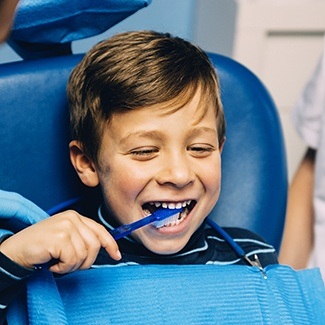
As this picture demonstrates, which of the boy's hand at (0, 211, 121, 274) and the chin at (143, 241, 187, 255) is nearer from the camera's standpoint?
the boy's hand at (0, 211, 121, 274)

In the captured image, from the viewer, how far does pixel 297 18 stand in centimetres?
182

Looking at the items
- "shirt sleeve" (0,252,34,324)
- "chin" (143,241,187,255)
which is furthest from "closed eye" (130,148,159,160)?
"shirt sleeve" (0,252,34,324)

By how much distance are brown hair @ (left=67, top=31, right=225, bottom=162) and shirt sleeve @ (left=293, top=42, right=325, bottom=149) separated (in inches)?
11.4

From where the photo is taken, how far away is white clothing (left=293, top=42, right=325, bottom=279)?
144 cm

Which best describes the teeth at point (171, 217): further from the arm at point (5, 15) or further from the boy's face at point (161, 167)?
the arm at point (5, 15)

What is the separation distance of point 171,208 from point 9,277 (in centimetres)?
24

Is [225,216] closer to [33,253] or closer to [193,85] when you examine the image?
[193,85]

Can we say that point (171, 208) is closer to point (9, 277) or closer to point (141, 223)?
point (141, 223)

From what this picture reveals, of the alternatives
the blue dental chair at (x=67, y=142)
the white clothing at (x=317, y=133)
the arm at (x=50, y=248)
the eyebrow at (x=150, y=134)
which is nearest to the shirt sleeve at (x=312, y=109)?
the white clothing at (x=317, y=133)

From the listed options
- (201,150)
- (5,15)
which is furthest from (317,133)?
(5,15)

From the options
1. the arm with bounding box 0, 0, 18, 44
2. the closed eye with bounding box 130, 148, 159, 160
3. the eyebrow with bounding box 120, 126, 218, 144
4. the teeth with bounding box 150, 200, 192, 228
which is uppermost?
the arm with bounding box 0, 0, 18, 44

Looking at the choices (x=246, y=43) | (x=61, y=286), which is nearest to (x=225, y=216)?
(x=61, y=286)

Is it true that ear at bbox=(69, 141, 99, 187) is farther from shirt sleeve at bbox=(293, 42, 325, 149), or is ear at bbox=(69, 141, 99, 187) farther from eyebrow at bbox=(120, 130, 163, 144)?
shirt sleeve at bbox=(293, 42, 325, 149)

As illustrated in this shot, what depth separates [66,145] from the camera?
1.23 meters
